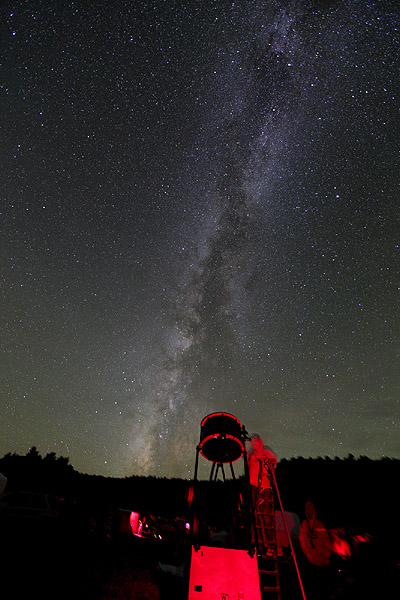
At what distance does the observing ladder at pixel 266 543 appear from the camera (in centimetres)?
722

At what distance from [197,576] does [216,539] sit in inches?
405

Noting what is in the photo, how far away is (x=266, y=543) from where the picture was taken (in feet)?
26.4

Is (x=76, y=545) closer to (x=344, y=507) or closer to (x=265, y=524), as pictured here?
(x=265, y=524)

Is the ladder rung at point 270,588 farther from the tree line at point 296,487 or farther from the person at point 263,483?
the tree line at point 296,487

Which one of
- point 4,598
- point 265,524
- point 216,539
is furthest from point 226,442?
point 216,539

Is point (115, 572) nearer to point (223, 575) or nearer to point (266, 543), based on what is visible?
point (266, 543)

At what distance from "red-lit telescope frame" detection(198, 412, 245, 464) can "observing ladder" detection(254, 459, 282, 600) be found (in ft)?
3.88

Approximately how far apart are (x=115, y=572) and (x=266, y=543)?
15.7 ft

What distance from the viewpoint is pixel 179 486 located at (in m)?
37.5

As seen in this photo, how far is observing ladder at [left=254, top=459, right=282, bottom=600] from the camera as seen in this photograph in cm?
722

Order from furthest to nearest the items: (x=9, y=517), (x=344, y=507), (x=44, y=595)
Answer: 1. (x=344, y=507)
2. (x=9, y=517)
3. (x=44, y=595)

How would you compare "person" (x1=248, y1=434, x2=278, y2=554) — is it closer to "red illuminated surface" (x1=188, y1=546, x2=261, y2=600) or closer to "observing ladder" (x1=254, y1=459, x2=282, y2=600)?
"observing ladder" (x1=254, y1=459, x2=282, y2=600)

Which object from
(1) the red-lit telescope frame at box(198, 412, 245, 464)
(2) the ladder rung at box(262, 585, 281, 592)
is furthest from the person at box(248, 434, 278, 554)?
(2) the ladder rung at box(262, 585, 281, 592)

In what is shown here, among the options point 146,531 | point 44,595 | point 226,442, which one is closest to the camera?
A: point 44,595
